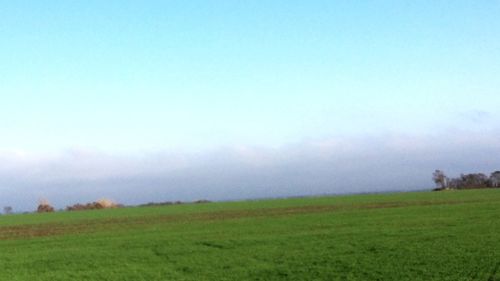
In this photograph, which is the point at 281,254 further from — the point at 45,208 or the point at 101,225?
the point at 45,208

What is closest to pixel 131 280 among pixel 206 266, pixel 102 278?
pixel 102 278

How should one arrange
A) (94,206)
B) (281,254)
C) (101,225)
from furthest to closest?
(94,206), (101,225), (281,254)

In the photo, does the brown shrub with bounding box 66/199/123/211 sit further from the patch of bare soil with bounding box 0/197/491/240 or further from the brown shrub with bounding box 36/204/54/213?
the patch of bare soil with bounding box 0/197/491/240

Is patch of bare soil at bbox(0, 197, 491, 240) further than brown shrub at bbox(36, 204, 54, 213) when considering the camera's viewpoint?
No

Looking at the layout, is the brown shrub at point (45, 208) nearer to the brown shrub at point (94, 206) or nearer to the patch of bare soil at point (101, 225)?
the brown shrub at point (94, 206)

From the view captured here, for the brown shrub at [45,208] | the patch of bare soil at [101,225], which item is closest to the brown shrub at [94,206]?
the brown shrub at [45,208]

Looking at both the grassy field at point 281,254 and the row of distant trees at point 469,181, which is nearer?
the grassy field at point 281,254

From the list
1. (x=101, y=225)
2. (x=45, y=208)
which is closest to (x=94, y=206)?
(x=45, y=208)

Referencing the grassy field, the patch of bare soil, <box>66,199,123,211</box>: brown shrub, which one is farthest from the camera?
<box>66,199,123,211</box>: brown shrub

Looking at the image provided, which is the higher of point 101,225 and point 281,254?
point 101,225

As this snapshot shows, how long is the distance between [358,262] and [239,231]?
11066 mm

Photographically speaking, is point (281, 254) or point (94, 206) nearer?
point (281, 254)

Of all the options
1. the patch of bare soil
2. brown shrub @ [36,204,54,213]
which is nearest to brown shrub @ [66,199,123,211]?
brown shrub @ [36,204,54,213]

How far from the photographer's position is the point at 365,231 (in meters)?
22.3
